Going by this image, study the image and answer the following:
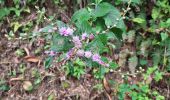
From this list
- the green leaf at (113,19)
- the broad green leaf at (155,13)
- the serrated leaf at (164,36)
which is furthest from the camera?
the broad green leaf at (155,13)

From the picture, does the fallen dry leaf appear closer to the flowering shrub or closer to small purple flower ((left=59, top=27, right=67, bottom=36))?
the flowering shrub

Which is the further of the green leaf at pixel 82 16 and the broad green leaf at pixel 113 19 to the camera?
the broad green leaf at pixel 113 19

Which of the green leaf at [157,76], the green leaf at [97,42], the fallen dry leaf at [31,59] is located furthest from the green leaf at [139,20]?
the green leaf at [97,42]

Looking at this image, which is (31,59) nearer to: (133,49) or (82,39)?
(133,49)

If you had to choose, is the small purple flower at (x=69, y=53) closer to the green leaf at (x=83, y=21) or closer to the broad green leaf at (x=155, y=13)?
the green leaf at (x=83, y=21)

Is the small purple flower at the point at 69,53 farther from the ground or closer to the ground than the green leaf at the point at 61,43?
closer to the ground

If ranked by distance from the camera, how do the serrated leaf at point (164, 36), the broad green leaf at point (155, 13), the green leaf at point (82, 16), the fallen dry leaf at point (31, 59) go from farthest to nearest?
the fallen dry leaf at point (31, 59), the broad green leaf at point (155, 13), the serrated leaf at point (164, 36), the green leaf at point (82, 16)

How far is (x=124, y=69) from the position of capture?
406 cm

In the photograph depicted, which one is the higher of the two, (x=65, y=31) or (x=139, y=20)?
(x=139, y=20)

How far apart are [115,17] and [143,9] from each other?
144 centimetres

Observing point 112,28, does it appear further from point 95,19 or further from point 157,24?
point 157,24

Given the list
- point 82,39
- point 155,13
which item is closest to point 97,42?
point 82,39

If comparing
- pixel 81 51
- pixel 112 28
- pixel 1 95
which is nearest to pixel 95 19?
pixel 112 28

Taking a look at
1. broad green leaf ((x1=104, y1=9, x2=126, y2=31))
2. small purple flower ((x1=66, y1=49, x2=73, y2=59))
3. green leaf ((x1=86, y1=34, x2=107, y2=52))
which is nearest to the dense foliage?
broad green leaf ((x1=104, y1=9, x2=126, y2=31))
